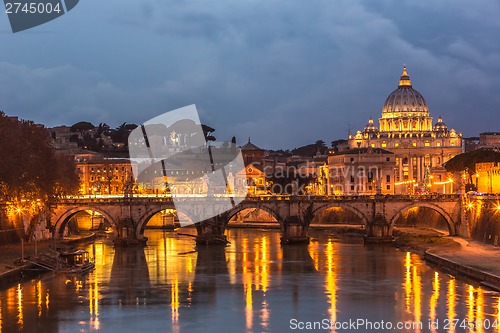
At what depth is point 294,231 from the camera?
265 ft

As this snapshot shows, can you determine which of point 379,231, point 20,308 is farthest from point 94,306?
point 379,231

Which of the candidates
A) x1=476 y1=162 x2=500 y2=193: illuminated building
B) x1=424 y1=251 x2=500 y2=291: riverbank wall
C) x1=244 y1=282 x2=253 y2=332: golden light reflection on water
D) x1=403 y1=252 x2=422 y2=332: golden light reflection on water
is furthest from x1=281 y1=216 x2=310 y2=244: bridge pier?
x1=244 y1=282 x2=253 y2=332: golden light reflection on water

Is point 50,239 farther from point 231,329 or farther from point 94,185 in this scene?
point 94,185

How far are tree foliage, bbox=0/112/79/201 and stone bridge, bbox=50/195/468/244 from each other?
17.8 ft

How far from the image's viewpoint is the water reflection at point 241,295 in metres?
43.7

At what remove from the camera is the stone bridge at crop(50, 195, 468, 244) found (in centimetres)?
8088

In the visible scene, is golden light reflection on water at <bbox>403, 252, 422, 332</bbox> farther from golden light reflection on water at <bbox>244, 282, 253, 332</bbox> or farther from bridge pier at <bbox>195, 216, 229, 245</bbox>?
bridge pier at <bbox>195, 216, 229, 245</bbox>

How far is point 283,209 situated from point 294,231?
208 cm

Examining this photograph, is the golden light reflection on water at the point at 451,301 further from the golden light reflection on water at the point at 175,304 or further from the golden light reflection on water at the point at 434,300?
the golden light reflection on water at the point at 175,304

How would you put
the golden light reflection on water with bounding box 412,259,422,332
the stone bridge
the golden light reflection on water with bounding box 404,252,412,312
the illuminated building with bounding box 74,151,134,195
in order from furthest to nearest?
1. the illuminated building with bounding box 74,151,134,195
2. the stone bridge
3. the golden light reflection on water with bounding box 404,252,412,312
4. the golden light reflection on water with bounding box 412,259,422,332

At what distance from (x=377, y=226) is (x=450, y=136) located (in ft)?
386

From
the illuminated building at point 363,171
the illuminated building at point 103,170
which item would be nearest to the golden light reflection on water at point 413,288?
the illuminated building at point 363,171

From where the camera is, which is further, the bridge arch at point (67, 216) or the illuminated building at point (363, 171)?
the illuminated building at point (363, 171)

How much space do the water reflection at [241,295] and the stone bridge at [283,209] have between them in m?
9.15
